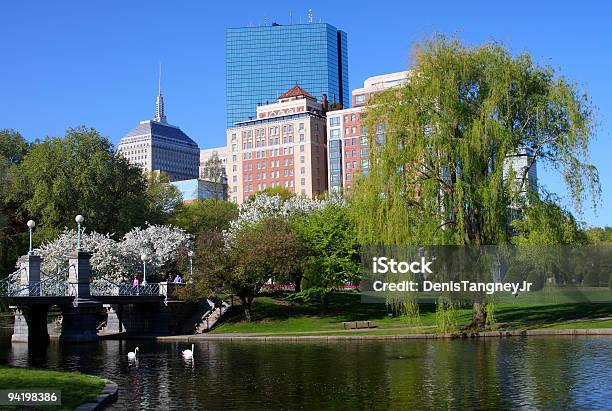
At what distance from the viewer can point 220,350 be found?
45156mm

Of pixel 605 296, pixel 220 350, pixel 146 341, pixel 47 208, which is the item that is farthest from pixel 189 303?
pixel 605 296

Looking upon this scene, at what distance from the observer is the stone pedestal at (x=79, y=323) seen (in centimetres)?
5388

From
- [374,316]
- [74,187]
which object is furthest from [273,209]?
[374,316]

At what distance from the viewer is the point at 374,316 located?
6225 centimetres

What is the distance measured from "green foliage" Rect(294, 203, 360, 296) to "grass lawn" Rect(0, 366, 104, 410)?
1422 inches

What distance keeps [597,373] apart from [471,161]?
55.8 ft

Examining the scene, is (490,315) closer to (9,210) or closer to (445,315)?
(445,315)

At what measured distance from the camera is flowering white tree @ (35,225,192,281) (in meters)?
70.6

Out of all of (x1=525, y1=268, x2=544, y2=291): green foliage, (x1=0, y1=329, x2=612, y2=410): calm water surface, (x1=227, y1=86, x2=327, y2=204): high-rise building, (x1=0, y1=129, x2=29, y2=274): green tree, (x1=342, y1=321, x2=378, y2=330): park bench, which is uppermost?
(x1=227, y1=86, x2=327, y2=204): high-rise building

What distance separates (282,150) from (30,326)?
126648 millimetres

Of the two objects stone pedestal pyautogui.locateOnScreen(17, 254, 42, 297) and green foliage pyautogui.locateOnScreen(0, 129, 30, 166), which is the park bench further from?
green foliage pyautogui.locateOnScreen(0, 129, 30, 166)

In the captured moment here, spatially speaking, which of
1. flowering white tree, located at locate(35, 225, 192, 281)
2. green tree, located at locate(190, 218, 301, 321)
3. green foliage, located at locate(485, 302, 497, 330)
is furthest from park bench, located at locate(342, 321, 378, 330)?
flowering white tree, located at locate(35, 225, 192, 281)

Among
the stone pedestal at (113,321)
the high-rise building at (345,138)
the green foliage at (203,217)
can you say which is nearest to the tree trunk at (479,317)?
the stone pedestal at (113,321)

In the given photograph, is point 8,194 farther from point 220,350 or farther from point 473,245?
point 473,245
